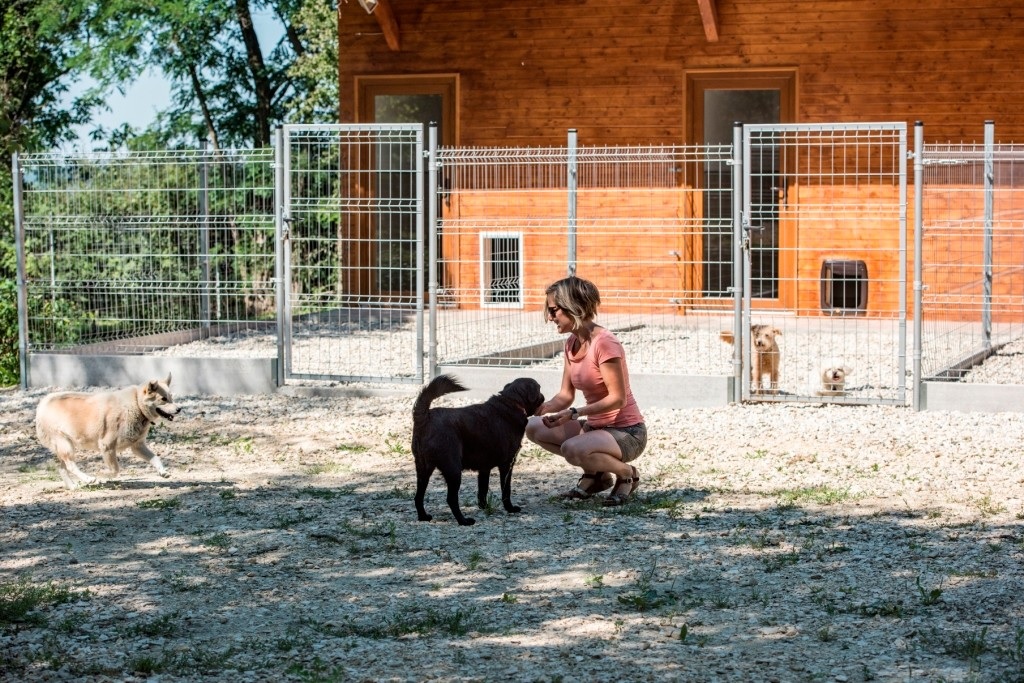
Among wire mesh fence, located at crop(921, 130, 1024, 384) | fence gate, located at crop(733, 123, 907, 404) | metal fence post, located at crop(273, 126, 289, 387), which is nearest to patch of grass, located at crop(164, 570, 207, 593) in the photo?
metal fence post, located at crop(273, 126, 289, 387)

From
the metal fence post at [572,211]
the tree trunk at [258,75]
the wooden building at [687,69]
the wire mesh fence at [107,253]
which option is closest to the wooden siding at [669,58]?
the wooden building at [687,69]

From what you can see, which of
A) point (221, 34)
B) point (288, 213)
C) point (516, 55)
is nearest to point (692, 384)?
point (288, 213)

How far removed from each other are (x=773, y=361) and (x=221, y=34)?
48.2ft

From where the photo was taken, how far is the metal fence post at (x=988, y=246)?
11734mm

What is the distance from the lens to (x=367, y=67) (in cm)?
1808

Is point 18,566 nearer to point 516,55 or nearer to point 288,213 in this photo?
point 288,213

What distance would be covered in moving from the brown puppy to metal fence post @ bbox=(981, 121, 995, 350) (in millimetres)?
2095

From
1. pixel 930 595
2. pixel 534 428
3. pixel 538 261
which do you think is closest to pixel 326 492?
pixel 534 428

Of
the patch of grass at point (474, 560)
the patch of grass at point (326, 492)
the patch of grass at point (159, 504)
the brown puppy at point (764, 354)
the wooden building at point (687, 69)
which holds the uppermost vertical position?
the wooden building at point (687, 69)

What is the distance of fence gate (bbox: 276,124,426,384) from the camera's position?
11734mm

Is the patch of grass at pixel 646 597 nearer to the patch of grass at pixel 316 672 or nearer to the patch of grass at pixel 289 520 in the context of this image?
the patch of grass at pixel 316 672

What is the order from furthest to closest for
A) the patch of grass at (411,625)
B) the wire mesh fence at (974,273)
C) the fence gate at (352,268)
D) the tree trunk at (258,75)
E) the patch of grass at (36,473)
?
1. the tree trunk at (258,75)
2. the wire mesh fence at (974,273)
3. the fence gate at (352,268)
4. the patch of grass at (36,473)
5. the patch of grass at (411,625)

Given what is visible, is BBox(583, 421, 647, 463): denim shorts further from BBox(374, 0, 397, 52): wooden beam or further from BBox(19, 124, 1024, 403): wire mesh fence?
BBox(374, 0, 397, 52): wooden beam

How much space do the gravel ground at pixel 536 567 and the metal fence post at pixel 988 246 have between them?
2.60 metres
